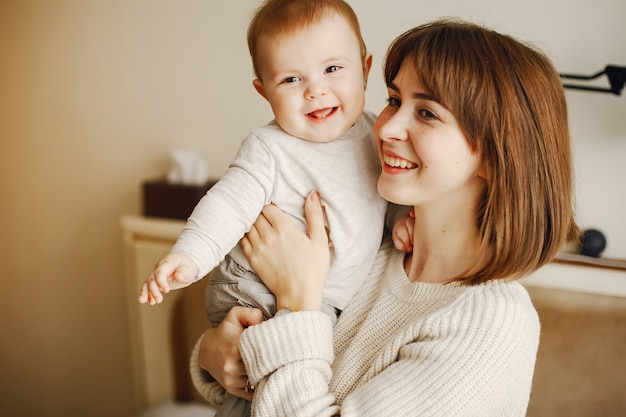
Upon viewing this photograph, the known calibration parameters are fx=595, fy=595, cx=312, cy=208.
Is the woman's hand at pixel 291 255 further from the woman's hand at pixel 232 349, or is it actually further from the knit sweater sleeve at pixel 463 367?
A: the knit sweater sleeve at pixel 463 367

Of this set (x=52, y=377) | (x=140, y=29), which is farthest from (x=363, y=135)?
(x=52, y=377)

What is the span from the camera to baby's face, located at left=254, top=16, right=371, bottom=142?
1.15 metres

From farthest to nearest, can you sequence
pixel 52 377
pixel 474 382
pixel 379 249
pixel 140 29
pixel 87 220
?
pixel 52 377 < pixel 87 220 < pixel 140 29 < pixel 379 249 < pixel 474 382

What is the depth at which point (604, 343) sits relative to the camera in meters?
1.56

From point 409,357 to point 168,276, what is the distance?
45cm

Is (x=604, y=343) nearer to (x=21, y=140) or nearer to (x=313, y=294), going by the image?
(x=313, y=294)

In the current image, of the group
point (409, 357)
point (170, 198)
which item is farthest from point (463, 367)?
point (170, 198)

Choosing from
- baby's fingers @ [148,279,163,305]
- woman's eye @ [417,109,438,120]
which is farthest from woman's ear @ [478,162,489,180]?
baby's fingers @ [148,279,163,305]

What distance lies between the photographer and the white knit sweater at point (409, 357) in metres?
0.99

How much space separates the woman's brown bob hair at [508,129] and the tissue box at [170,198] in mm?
1185

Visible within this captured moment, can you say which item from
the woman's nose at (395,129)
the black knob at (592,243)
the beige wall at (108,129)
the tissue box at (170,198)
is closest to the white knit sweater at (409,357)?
the woman's nose at (395,129)

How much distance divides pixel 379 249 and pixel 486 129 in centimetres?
41

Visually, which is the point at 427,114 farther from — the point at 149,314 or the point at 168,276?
the point at 149,314

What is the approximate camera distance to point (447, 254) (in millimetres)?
1203
